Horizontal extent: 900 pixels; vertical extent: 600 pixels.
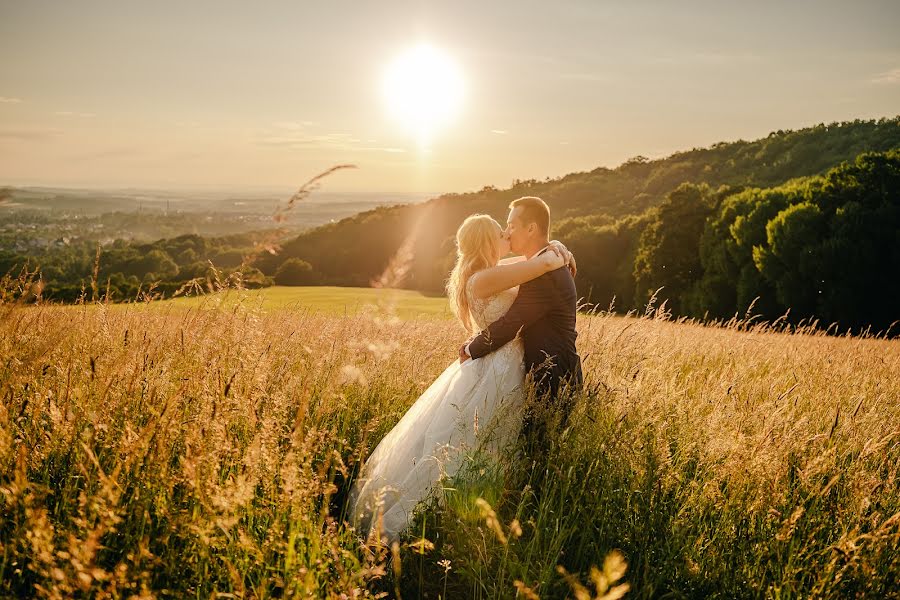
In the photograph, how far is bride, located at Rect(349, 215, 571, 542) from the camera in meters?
3.94

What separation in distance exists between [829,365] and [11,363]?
8.19 metres

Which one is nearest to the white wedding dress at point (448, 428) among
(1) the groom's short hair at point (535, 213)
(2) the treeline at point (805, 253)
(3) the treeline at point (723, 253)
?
(1) the groom's short hair at point (535, 213)

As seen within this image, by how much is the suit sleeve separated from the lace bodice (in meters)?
0.16

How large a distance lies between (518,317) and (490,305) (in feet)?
1.12

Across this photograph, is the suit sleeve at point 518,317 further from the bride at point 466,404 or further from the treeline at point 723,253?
the treeline at point 723,253

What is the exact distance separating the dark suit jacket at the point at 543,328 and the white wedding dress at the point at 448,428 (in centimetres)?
11

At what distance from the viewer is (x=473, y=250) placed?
4875mm

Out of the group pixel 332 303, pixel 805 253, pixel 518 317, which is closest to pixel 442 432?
pixel 518 317

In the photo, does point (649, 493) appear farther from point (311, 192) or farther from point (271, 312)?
point (271, 312)

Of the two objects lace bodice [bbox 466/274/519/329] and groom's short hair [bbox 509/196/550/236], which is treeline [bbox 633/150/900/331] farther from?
lace bodice [bbox 466/274/519/329]


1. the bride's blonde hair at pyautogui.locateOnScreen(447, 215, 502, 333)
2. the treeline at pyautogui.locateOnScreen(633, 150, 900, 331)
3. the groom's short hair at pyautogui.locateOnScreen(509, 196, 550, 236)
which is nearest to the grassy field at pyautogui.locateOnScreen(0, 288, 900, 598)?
the bride's blonde hair at pyautogui.locateOnScreen(447, 215, 502, 333)

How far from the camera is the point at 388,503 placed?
411 centimetres

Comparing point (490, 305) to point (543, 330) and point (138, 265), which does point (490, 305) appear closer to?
point (543, 330)

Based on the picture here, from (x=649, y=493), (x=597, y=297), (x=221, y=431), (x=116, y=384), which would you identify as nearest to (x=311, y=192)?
(x=221, y=431)
